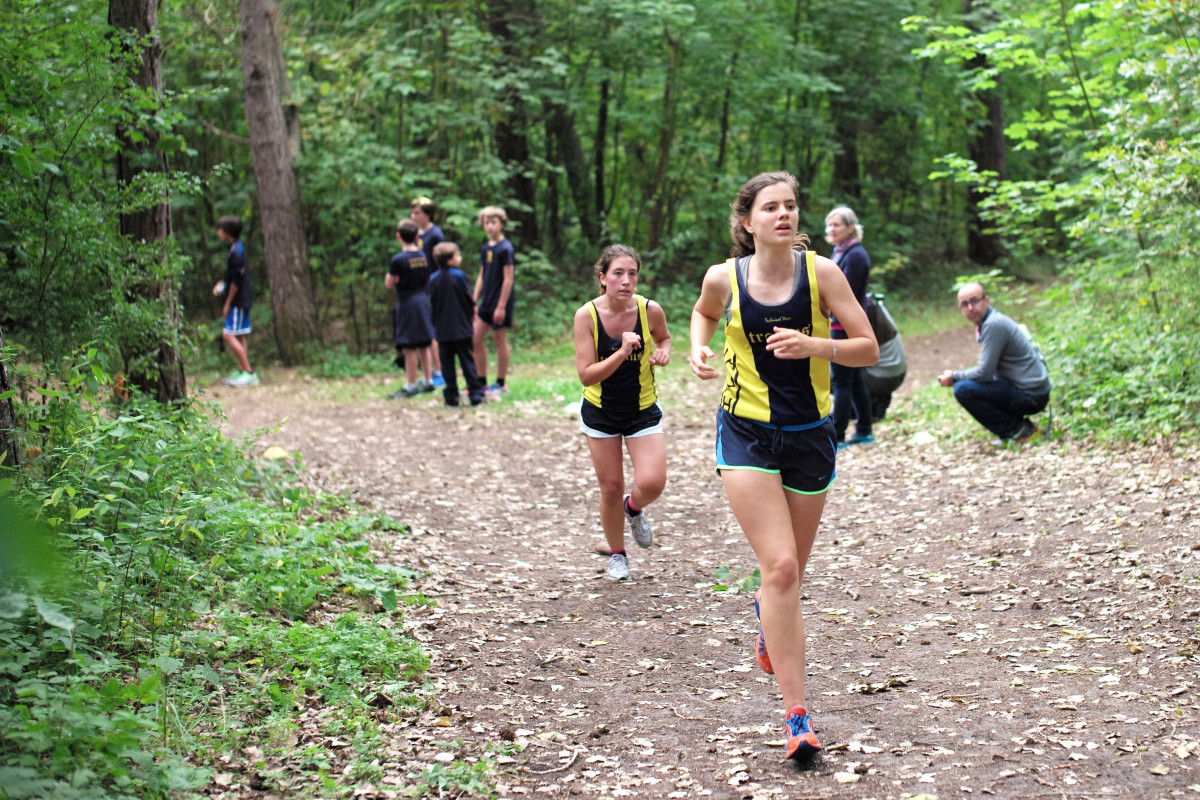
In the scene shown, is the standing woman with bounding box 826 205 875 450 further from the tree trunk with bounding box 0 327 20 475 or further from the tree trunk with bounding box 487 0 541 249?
the tree trunk with bounding box 487 0 541 249

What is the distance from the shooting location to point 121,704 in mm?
3289

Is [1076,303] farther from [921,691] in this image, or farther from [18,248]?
[18,248]

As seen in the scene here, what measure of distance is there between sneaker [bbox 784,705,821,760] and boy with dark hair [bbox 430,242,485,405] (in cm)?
782

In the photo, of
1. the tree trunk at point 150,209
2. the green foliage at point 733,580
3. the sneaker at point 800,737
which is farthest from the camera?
the tree trunk at point 150,209

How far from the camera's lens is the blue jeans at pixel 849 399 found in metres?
8.95

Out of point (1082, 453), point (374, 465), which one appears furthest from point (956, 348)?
point (374, 465)

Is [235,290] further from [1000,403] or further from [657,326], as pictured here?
[1000,403]

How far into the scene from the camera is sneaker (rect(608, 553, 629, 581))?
6066 mm

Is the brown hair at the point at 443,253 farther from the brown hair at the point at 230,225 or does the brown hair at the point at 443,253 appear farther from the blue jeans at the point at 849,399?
the blue jeans at the point at 849,399

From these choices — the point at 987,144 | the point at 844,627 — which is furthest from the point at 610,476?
the point at 987,144

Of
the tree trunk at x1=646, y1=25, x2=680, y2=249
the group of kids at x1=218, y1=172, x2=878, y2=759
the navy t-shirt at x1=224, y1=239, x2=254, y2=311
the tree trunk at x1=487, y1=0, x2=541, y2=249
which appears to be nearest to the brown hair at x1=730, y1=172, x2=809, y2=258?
the group of kids at x1=218, y1=172, x2=878, y2=759

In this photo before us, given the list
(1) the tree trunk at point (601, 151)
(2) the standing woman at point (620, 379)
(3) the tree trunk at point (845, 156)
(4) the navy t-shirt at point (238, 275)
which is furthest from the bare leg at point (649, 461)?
(3) the tree trunk at point (845, 156)

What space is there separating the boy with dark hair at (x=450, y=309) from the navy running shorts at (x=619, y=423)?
5.25 metres

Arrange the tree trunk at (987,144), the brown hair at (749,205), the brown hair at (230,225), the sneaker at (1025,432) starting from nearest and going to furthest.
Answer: the brown hair at (749,205) → the sneaker at (1025,432) → the brown hair at (230,225) → the tree trunk at (987,144)
